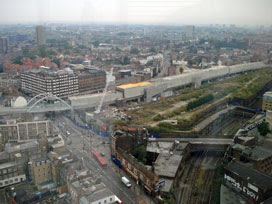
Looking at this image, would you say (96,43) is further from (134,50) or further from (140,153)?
(140,153)

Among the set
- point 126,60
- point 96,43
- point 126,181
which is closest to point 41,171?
point 126,181

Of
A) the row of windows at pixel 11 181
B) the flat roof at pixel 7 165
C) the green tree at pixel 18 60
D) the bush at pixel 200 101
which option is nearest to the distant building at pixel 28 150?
the flat roof at pixel 7 165

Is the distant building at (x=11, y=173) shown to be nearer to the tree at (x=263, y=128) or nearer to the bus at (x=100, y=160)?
the bus at (x=100, y=160)

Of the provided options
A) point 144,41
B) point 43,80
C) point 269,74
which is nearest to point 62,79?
point 43,80

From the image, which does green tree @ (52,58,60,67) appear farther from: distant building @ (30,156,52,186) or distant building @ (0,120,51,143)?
distant building @ (30,156,52,186)

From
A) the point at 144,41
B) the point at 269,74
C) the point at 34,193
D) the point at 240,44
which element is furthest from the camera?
the point at 144,41

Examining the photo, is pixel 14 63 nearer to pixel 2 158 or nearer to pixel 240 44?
pixel 2 158
